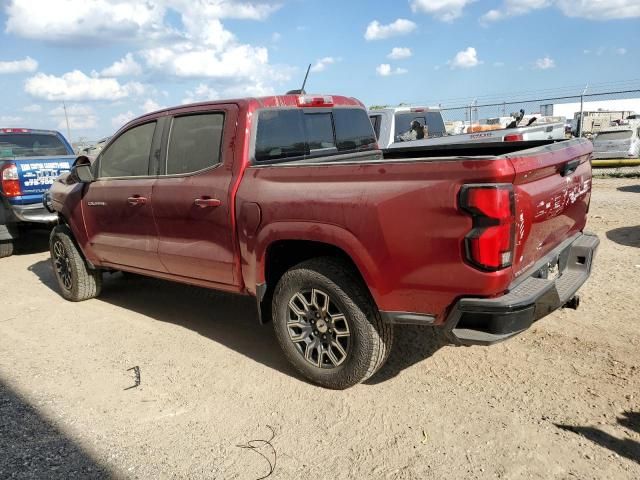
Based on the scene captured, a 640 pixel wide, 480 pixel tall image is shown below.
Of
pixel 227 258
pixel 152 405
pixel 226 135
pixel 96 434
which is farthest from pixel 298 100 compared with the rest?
pixel 96 434

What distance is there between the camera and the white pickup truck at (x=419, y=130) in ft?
29.5

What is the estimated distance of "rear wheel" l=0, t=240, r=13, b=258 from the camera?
830 centimetres

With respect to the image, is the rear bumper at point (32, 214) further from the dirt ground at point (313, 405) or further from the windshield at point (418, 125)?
the windshield at point (418, 125)

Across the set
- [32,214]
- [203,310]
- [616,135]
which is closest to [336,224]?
[203,310]

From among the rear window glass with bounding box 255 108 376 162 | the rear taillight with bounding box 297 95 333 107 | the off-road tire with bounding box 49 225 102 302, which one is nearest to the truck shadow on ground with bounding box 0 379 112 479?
the rear window glass with bounding box 255 108 376 162

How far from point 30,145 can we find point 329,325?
316 inches

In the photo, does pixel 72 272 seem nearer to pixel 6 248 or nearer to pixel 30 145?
pixel 6 248

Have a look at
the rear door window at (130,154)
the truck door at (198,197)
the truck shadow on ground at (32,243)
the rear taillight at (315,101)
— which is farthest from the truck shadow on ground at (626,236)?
the truck shadow on ground at (32,243)

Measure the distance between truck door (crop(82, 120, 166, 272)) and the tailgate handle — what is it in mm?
3120

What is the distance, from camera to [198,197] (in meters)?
4.02

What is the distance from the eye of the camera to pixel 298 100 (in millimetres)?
4324

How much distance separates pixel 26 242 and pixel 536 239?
30.9ft

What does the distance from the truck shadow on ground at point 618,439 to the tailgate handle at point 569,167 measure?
145 cm

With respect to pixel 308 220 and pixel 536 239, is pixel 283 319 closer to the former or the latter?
pixel 308 220
